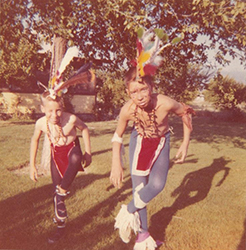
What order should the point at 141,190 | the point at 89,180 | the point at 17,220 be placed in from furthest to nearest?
1. the point at 89,180
2. the point at 17,220
3. the point at 141,190

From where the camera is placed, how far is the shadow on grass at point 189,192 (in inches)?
146

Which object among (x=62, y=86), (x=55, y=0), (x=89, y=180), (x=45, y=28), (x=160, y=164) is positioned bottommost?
(x=89, y=180)

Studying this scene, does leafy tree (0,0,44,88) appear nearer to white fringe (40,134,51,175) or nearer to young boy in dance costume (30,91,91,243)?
white fringe (40,134,51,175)

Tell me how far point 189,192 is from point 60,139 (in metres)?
2.82

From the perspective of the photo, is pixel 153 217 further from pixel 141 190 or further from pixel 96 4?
pixel 96 4

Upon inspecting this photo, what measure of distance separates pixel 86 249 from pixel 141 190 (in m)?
0.92

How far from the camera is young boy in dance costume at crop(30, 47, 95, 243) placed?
300 cm

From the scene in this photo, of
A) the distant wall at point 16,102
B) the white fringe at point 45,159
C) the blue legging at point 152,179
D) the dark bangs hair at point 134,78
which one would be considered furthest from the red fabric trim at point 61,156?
the distant wall at point 16,102

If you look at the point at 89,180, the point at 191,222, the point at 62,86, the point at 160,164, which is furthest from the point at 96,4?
the point at 191,222

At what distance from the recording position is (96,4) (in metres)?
4.14

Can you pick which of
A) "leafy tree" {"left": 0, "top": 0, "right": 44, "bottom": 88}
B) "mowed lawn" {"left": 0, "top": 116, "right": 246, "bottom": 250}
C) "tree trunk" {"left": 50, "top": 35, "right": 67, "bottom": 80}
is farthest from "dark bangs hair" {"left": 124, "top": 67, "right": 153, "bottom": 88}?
"leafy tree" {"left": 0, "top": 0, "right": 44, "bottom": 88}

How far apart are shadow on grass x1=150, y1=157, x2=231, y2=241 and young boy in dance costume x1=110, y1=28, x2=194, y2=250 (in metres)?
0.61

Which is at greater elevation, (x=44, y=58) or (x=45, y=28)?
(x=45, y=28)

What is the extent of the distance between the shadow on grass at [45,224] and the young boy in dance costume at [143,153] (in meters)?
0.41
